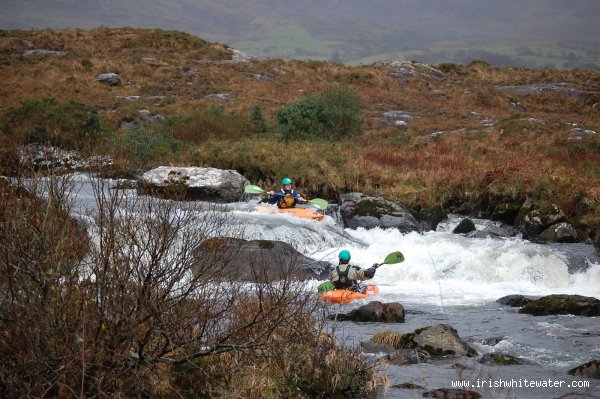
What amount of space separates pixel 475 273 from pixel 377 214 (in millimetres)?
4180

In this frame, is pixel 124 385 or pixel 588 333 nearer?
pixel 124 385

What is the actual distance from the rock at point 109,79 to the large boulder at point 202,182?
23.5 meters

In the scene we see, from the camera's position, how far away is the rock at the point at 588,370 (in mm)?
8383

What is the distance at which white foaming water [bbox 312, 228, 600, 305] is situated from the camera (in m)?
13.7

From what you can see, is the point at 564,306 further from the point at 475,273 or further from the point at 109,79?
the point at 109,79

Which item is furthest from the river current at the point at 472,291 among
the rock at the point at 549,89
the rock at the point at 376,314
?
the rock at the point at 549,89

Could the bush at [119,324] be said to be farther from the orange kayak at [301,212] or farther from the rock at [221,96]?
the rock at [221,96]

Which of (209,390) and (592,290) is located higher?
(209,390)

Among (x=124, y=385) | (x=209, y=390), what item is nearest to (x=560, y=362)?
(x=209, y=390)

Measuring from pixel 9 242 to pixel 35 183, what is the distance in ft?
2.87

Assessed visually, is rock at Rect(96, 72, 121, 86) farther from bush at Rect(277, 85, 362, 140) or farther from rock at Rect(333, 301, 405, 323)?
rock at Rect(333, 301, 405, 323)

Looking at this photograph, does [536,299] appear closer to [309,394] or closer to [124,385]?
[309,394]

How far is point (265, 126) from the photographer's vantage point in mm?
31297

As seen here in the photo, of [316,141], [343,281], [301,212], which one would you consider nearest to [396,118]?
[316,141]
